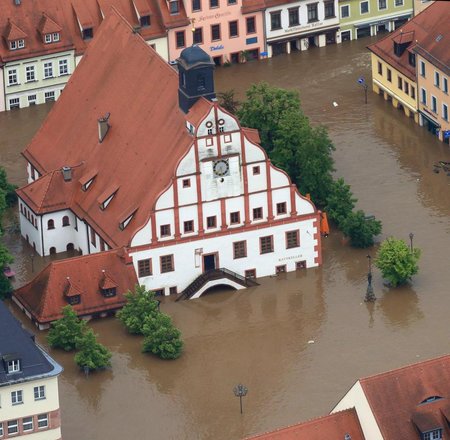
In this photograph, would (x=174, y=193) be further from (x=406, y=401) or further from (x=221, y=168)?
(x=406, y=401)

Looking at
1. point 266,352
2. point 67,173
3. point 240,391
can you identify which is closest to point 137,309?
point 266,352

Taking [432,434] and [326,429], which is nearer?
[432,434]

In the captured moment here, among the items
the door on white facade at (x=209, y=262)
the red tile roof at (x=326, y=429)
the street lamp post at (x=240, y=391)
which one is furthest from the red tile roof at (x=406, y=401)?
the door on white facade at (x=209, y=262)

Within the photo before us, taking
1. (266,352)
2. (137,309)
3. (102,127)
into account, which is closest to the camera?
(266,352)

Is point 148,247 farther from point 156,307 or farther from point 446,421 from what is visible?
point 446,421

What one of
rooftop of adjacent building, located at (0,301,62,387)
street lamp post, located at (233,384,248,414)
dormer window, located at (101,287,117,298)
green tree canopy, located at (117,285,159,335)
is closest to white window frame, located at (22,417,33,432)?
rooftop of adjacent building, located at (0,301,62,387)

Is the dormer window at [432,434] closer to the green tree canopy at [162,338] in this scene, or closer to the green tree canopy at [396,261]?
the green tree canopy at [162,338]

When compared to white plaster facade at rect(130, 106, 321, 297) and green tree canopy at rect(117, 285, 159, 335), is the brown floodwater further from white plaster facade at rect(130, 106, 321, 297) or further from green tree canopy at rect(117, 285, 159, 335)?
white plaster facade at rect(130, 106, 321, 297)
